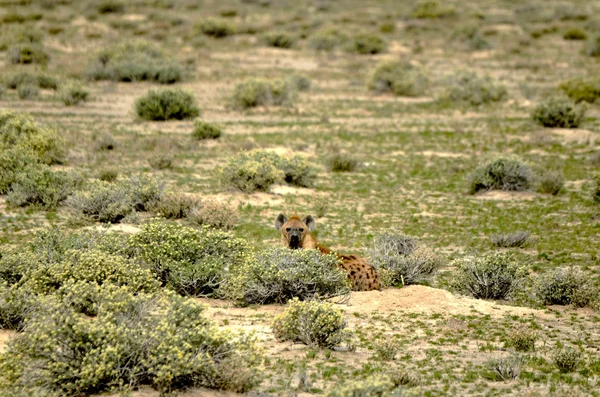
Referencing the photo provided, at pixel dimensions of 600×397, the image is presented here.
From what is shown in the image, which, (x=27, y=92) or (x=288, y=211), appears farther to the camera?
(x=27, y=92)

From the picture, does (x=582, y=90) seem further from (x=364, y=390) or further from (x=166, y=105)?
(x=364, y=390)

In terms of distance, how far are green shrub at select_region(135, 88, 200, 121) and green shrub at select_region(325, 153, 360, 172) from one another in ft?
20.5

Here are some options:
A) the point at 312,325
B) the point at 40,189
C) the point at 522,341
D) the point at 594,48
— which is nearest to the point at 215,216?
the point at 40,189

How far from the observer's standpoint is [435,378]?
323 inches

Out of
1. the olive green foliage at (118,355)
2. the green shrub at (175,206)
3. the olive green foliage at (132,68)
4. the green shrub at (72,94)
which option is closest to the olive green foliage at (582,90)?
the olive green foliage at (132,68)

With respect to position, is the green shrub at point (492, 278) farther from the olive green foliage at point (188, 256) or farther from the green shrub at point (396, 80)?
the green shrub at point (396, 80)

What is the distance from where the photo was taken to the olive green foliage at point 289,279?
10.3 metres

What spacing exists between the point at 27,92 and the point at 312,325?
63.9 feet

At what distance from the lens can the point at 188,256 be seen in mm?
10969

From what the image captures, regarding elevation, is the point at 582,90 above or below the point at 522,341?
below

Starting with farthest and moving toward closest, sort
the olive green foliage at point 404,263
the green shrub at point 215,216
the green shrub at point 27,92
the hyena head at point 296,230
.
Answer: the green shrub at point 27,92, the green shrub at point 215,216, the olive green foliage at point 404,263, the hyena head at point 296,230

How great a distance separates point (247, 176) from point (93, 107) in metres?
10.2

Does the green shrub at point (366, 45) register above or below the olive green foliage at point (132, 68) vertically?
below

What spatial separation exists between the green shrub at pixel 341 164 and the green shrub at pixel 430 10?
3622 centimetres
